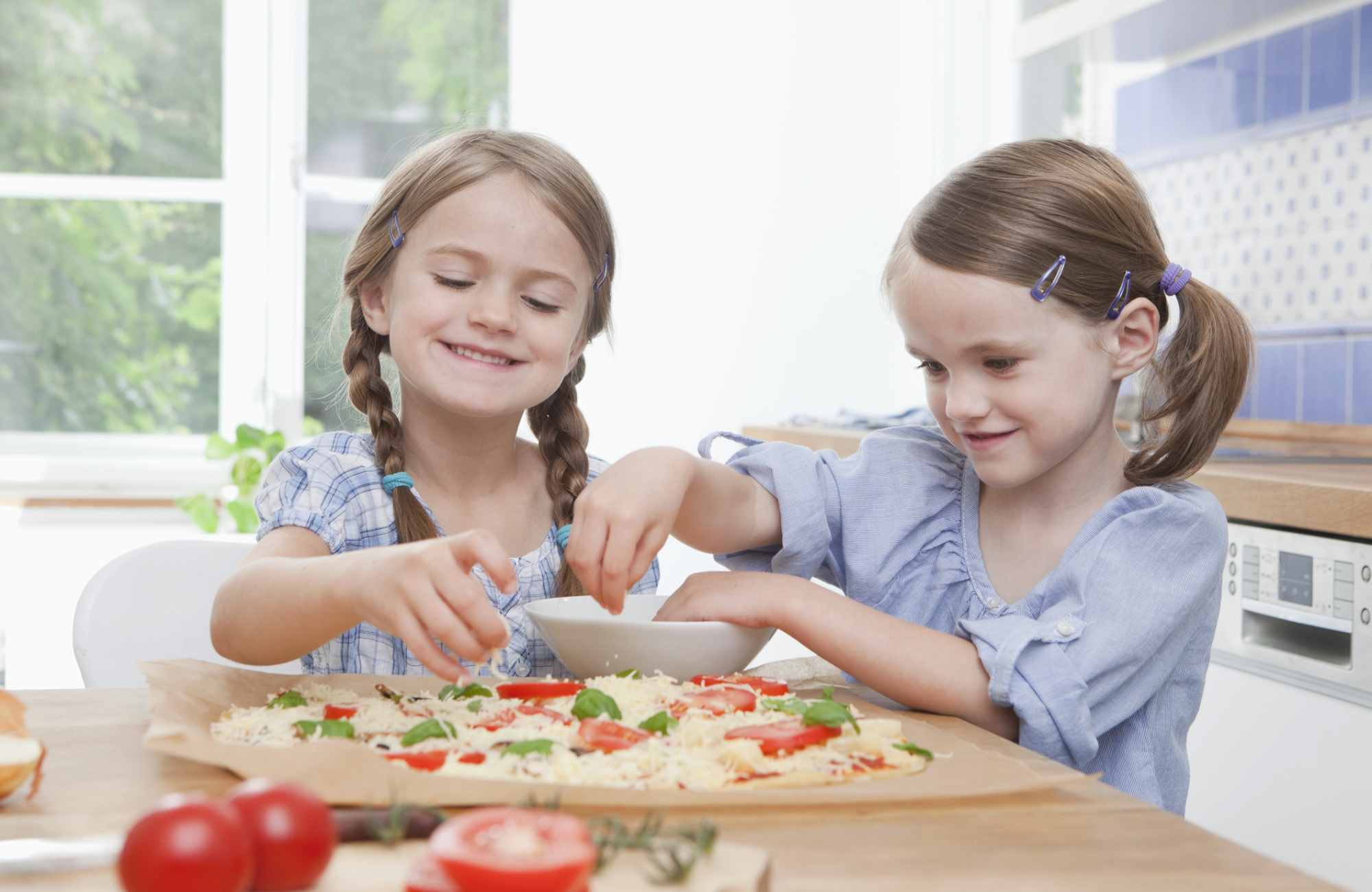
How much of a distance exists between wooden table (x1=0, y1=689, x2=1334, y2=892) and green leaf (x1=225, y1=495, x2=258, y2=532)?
7.44 ft

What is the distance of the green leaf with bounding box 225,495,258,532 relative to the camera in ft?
9.49

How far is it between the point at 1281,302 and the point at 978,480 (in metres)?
1.36

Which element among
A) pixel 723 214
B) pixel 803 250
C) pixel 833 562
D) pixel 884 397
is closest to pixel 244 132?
pixel 723 214

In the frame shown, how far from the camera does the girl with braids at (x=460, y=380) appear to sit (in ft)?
3.94

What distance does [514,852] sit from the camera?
427mm

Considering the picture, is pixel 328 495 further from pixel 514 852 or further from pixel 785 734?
pixel 514 852

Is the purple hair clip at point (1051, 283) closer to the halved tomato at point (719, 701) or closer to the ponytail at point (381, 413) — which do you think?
the halved tomato at point (719, 701)

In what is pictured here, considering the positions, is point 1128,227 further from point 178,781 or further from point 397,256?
point 178,781

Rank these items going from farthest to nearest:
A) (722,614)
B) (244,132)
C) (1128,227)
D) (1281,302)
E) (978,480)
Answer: (244,132), (1281,302), (978,480), (1128,227), (722,614)

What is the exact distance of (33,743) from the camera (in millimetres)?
634

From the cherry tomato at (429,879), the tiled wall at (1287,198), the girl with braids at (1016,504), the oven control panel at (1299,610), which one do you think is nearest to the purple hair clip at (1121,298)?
the girl with braids at (1016,504)

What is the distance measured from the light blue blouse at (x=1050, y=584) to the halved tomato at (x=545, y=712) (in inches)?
13.6

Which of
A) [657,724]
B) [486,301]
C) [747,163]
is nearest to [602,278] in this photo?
[486,301]

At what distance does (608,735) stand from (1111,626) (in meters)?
0.45
